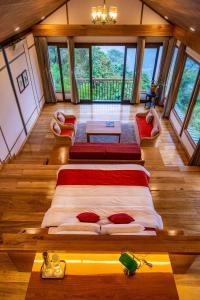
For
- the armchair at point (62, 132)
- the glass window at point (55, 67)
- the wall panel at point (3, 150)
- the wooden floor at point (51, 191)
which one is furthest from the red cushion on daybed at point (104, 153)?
the glass window at point (55, 67)

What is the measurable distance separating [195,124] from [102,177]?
300 centimetres

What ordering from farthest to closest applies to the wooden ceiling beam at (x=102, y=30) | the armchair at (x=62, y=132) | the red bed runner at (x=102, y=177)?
the wooden ceiling beam at (x=102, y=30), the armchair at (x=62, y=132), the red bed runner at (x=102, y=177)

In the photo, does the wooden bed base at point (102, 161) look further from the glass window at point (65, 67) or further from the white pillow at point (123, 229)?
the glass window at point (65, 67)

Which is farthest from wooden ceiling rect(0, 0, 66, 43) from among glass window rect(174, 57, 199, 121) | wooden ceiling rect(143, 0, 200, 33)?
glass window rect(174, 57, 199, 121)

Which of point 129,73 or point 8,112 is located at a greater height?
point 8,112

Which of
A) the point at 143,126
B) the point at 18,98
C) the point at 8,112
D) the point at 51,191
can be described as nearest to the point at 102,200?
the point at 51,191

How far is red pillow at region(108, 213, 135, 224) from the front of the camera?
2.83 meters

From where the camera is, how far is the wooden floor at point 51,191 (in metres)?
2.61

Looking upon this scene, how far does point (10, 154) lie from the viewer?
4949 millimetres

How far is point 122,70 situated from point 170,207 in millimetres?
5410

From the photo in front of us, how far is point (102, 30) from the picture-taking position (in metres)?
6.26

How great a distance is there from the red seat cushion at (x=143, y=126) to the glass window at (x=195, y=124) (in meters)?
1.04

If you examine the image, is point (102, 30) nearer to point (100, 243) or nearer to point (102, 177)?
point (102, 177)

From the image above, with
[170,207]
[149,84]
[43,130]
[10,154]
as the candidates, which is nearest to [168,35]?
[149,84]
